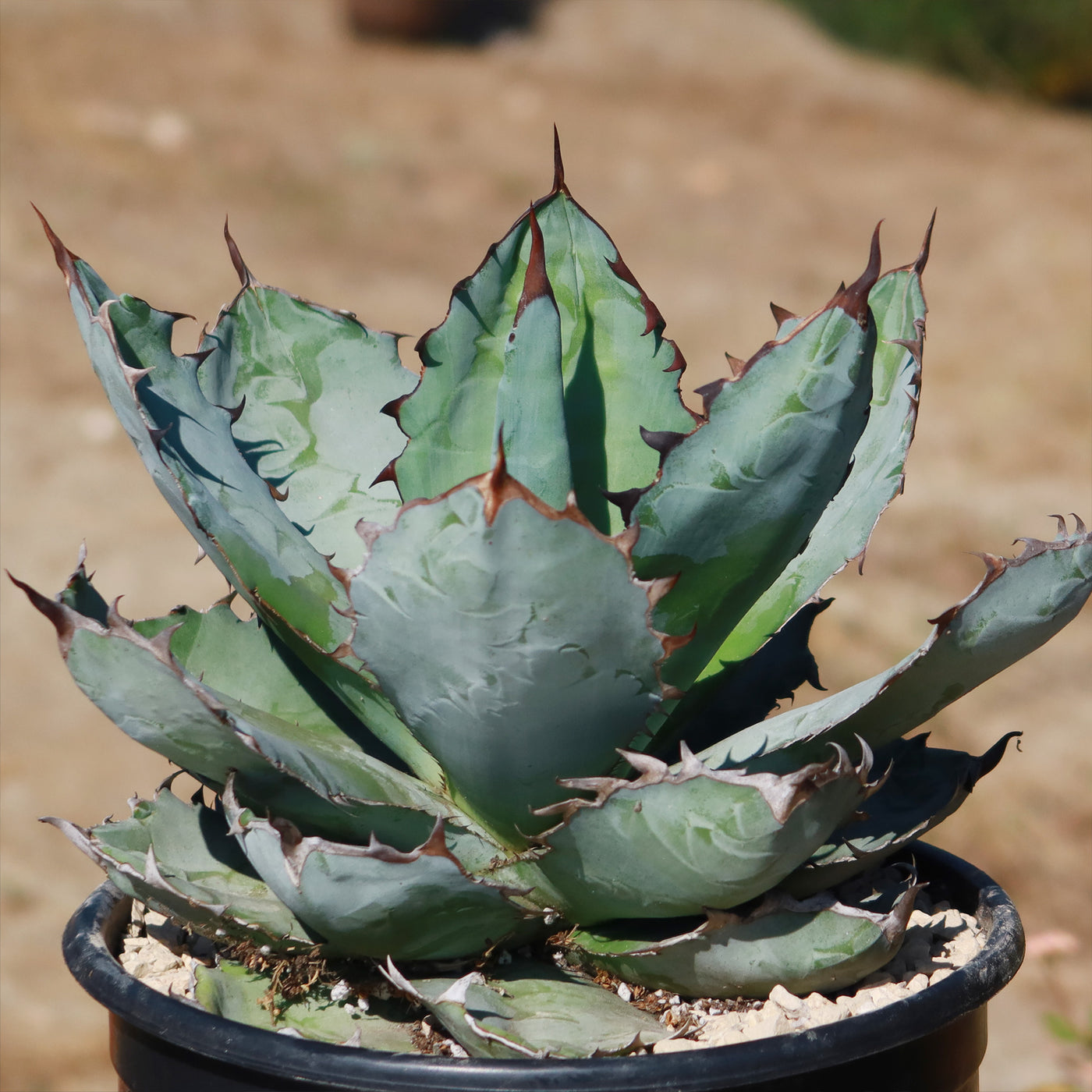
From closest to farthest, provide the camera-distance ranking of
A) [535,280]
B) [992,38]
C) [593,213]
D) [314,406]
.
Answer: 1. [535,280]
2. [314,406]
3. [593,213]
4. [992,38]

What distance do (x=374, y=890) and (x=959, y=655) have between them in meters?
0.44

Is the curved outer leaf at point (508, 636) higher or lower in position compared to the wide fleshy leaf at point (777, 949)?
higher

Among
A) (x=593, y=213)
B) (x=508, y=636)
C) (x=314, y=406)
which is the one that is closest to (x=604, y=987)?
(x=508, y=636)

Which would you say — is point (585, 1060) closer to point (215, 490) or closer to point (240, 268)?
point (215, 490)

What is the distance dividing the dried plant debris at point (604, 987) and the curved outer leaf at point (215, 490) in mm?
182

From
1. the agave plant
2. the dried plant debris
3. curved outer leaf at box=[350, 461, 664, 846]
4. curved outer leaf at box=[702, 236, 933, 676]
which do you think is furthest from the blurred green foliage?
curved outer leaf at box=[350, 461, 664, 846]

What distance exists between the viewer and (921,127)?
1032 cm

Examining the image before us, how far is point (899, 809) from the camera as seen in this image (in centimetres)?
114

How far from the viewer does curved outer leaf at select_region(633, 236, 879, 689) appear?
94 cm

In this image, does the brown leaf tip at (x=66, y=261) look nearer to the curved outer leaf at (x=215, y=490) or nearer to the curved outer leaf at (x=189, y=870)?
the curved outer leaf at (x=215, y=490)

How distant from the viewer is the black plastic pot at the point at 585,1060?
2.84ft

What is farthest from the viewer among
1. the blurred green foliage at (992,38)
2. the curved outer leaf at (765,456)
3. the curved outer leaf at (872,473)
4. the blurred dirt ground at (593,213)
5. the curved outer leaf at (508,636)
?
the blurred green foliage at (992,38)

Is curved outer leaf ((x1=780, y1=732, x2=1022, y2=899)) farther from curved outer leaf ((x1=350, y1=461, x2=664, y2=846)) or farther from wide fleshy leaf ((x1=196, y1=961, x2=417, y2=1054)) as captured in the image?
wide fleshy leaf ((x1=196, y1=961, x2=417, y2=1054))

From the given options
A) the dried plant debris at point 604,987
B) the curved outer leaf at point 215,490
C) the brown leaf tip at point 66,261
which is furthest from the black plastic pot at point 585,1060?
the brown leaf tip at point 66,261
